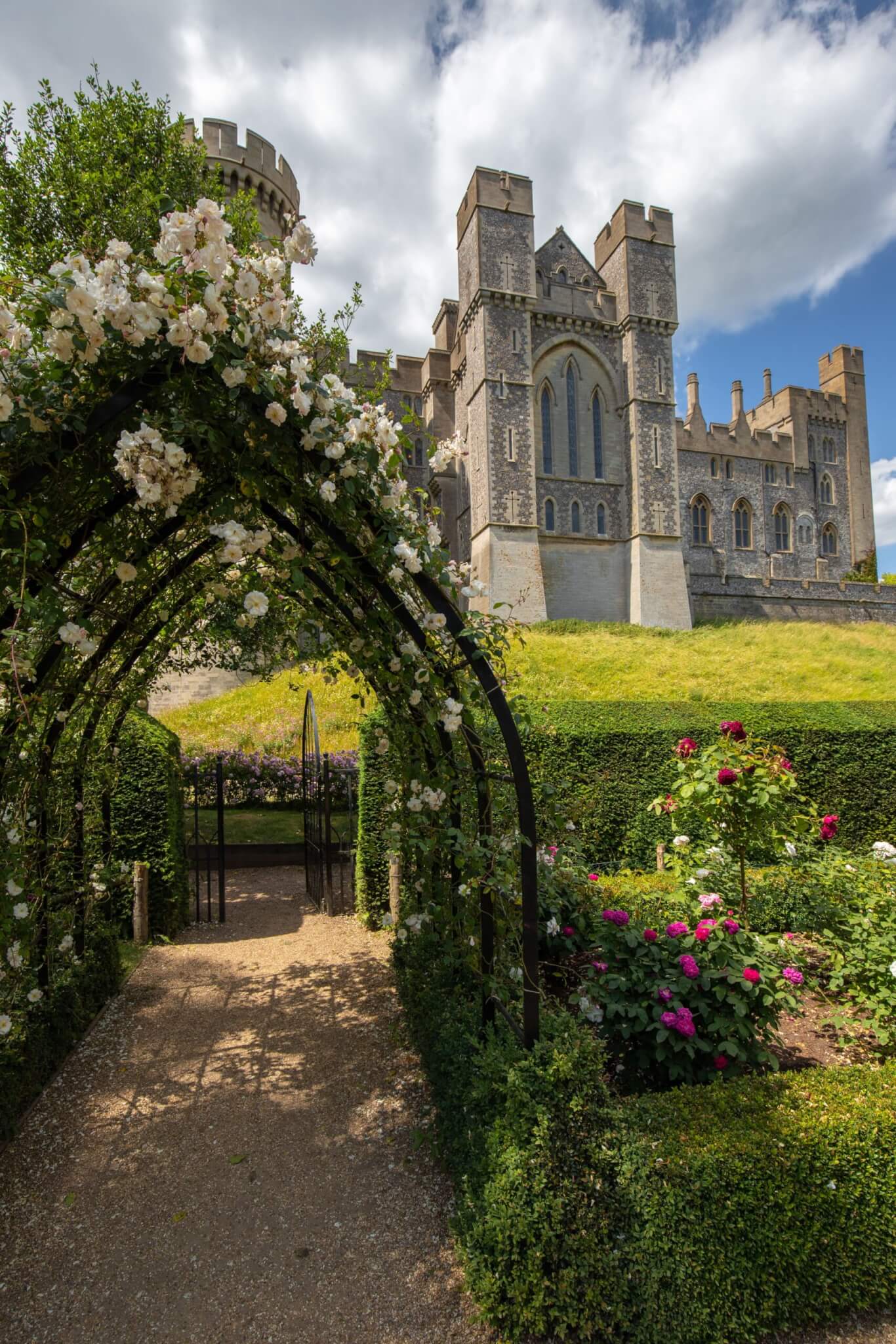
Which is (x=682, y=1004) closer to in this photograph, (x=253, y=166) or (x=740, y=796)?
(x=740, y=796)

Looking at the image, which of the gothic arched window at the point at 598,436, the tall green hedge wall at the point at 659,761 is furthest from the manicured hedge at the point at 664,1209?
the gothic arched window at the point at 598,436

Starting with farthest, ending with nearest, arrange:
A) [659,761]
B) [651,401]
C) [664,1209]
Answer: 1. [651,401]
2. [659,761]
3. [664,1209]

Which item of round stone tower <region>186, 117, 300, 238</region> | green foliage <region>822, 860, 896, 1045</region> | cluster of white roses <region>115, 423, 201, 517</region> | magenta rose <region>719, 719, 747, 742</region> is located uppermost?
round stone tower <region>186, 117, 300, 238</region>

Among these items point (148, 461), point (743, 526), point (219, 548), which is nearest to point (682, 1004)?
point (148, 461)

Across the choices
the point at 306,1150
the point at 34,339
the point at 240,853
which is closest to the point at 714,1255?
the point at 306,1150

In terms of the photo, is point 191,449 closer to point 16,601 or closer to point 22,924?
point 16,601

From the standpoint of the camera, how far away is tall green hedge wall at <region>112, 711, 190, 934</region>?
6820 millimetres

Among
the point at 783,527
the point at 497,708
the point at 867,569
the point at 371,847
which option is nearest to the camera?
the point at 497,708

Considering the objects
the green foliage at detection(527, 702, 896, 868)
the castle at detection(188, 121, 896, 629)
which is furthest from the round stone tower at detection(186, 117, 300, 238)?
the green foliage at detection(527, 702, 896, 868)

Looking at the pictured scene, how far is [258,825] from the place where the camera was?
37.0 feet

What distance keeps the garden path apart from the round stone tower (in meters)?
17.6

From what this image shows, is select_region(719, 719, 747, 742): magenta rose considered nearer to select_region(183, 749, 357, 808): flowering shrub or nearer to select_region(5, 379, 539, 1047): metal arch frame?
select_region(5, 379, 539, 1047): metal arch frame

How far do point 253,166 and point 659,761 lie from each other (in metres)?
17.8

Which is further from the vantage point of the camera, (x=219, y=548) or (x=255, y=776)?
(x=255, y=776)
